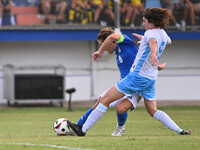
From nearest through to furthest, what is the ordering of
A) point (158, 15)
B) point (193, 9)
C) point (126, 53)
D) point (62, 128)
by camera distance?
1. point (158, 15)
2. point (126, 53)
3. point (62, 128)
4. point (193, 9)

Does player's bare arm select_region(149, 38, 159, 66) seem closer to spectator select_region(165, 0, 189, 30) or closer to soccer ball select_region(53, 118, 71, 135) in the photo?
soccer ball select_region(53, 118, 71, 135)

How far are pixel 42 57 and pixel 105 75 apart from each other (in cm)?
315

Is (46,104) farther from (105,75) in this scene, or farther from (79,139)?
(79,139)

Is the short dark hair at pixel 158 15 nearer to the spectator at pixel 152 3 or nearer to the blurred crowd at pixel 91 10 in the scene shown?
the blurred crowd at pixel 91 10

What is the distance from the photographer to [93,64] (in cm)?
2608

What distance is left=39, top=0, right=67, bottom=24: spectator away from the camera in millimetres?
24672

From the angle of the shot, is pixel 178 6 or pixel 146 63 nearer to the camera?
pixel 146 63

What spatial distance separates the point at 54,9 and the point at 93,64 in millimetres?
3309

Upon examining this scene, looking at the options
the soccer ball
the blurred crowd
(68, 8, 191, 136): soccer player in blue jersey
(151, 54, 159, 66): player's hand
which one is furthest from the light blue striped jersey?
the blurred crowd

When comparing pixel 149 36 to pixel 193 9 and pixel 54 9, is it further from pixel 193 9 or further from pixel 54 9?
pixel 193 9

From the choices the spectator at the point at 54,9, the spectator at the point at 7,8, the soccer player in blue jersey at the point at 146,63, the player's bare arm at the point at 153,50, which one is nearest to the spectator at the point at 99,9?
the spectator at the point at 54,9

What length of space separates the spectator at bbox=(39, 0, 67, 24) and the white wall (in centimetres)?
160

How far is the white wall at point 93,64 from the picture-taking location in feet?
84.6

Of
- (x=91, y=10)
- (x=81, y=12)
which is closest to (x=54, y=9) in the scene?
(x=81, y=12)
